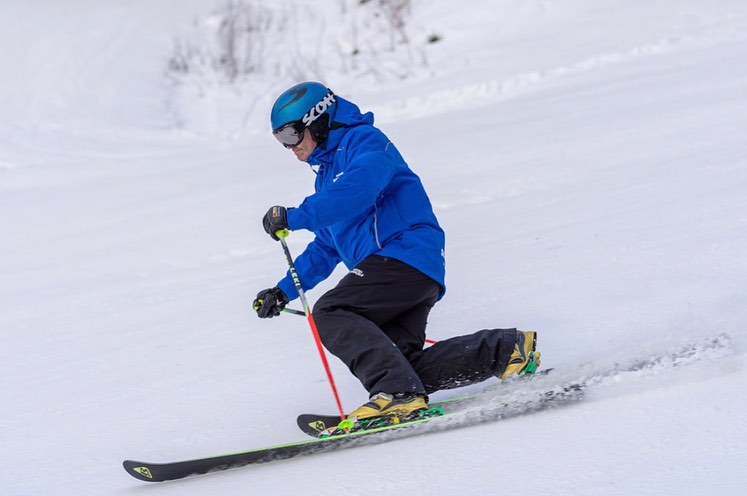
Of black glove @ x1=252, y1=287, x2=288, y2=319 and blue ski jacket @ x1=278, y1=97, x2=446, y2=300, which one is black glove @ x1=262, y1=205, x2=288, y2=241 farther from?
black glove @ x1=252, y1=287, x2=288, y2=319

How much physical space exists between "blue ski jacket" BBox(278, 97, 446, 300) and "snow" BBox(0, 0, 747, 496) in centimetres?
75

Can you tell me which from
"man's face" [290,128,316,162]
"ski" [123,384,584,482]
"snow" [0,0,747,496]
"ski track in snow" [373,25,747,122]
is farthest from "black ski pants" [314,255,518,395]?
"ski track in snow" [373,25,747,122]

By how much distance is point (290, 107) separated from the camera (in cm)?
338

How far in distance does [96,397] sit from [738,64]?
830 cm

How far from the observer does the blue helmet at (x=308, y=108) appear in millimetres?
3369

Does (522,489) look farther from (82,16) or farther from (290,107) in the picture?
(82,16)

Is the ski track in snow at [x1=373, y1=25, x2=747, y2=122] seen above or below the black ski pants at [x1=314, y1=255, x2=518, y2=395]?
above

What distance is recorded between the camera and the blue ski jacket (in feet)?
10.3

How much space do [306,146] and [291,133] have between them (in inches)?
3.5

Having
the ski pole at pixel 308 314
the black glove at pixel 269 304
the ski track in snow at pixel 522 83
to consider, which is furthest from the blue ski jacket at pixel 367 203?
the ski track in snow at pixel 522 83

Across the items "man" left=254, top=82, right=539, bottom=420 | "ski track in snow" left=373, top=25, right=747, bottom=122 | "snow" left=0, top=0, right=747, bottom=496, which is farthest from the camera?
"ski track in snow" left=373, top=25, right=747, bottom=122

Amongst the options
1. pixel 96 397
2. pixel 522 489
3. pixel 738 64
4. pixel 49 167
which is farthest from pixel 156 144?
pixel 522 489

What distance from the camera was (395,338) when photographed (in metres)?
3.52

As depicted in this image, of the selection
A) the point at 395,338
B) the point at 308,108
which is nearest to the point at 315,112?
the point at 308,108
